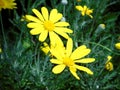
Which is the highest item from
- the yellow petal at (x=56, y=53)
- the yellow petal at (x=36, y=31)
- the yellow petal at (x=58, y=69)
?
the yellow petal at (x=36, y=31)

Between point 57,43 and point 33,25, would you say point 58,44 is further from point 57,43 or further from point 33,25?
point 33,25

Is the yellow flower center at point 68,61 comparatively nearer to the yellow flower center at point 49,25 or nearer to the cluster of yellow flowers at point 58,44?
the cluster of yellow flowers at point 58,44

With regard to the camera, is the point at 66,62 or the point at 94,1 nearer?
the point at 66,62

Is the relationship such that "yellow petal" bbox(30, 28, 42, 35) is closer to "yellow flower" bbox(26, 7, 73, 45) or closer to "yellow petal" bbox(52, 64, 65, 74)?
"yellow flower" bbox(26, 7, 73, 45)

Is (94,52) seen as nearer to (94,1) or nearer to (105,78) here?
(105,78)

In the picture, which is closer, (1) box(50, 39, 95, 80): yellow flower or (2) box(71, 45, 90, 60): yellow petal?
(1) box(50, 39, 95, 80): yellow flower

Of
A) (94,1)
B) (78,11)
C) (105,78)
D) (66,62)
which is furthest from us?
(94,1)

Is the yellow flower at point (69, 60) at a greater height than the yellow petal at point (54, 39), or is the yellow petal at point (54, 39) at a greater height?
the yellow petal at point (54, 39)

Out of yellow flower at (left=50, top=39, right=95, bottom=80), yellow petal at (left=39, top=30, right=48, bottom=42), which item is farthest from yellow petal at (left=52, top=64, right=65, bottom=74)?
yellow petal at (left=39, top=30, right=48, bottom=42)

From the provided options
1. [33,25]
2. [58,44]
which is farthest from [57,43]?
[33,25]

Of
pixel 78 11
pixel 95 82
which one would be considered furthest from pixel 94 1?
pixel 95 82

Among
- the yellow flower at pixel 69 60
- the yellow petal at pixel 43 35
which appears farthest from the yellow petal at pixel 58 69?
the yellow petal at pixel 43 35
